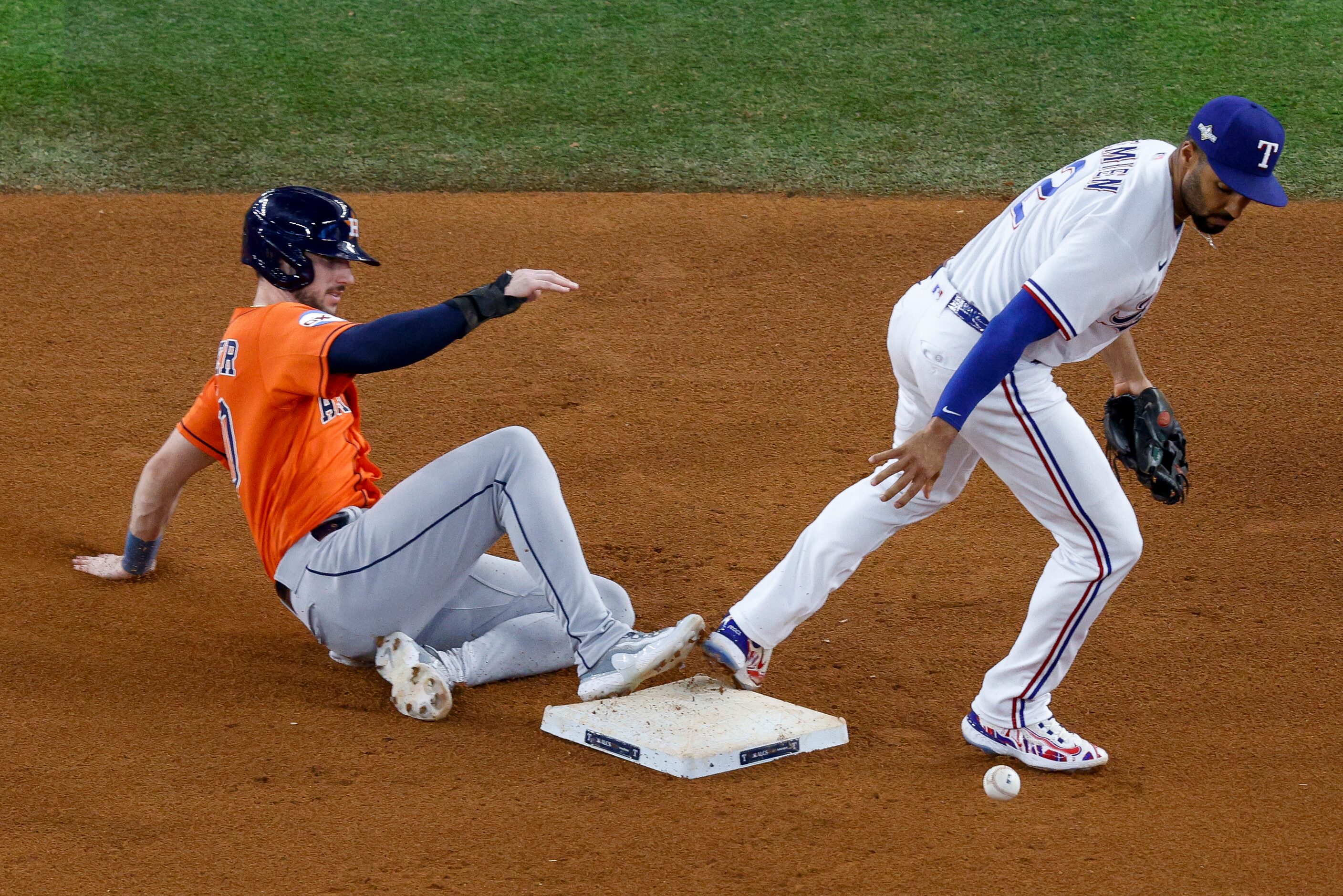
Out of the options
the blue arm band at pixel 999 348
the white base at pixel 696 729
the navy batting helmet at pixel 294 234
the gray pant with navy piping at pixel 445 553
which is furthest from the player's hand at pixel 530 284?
the white base at pixel 696 729

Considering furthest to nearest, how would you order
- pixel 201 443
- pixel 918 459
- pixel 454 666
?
pixel 201 443 < pixel 454 666 < pixel 918 459

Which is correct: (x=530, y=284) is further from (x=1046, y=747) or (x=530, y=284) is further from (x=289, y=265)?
(x=1046, y=747)

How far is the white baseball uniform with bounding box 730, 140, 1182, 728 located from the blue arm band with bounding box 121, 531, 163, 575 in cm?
186

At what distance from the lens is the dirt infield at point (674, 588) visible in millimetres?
3014

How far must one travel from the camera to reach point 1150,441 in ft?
11.8

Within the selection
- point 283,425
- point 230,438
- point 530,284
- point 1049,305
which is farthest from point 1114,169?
point 230,438

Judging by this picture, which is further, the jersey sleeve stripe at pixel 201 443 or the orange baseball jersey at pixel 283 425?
the jersey sleeve stripe at pixel 201 443

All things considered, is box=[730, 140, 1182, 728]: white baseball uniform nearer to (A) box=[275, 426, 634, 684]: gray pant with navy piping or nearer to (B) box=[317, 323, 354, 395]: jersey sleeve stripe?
(A) box=[275, 426, 634, 684]: gray pant with navy piping

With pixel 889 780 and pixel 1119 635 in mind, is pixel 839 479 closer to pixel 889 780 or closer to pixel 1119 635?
pixel 1119 635

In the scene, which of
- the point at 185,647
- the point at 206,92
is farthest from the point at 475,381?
the point at 206,92

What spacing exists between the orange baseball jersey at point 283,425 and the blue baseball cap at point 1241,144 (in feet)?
6.63

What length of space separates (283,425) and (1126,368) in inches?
88.3

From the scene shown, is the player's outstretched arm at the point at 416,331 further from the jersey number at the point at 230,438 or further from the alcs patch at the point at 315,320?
the jersey number at the point at 230,438

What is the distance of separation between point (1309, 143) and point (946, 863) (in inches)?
251
